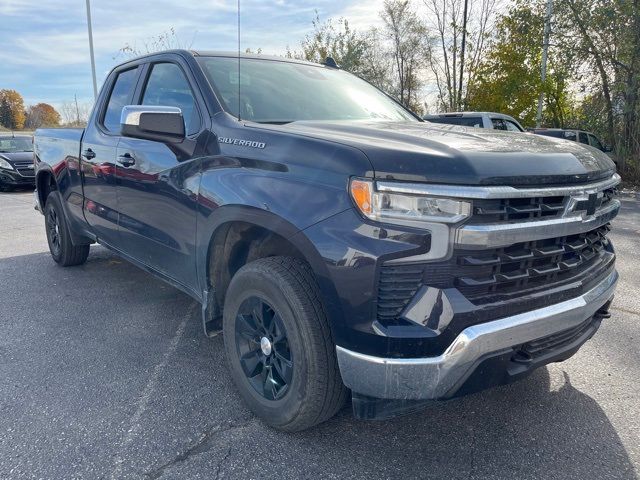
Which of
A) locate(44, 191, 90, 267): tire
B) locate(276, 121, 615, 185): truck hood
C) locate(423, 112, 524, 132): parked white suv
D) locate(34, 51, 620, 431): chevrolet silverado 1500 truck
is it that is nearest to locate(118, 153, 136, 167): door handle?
locate(34, 51, 620, 431): chevrolet silverado 1500 truck

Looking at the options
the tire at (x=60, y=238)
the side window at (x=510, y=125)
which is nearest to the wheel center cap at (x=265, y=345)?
the tire at (x=60, y=238)

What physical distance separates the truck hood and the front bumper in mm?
547

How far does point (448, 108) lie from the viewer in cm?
2319

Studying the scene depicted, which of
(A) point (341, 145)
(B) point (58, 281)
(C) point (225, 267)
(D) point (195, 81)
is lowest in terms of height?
(B) point (58, 281)

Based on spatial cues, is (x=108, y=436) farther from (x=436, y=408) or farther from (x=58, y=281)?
(x=58, y=281)

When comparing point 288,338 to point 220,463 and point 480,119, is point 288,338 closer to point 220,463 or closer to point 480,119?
point 220,463

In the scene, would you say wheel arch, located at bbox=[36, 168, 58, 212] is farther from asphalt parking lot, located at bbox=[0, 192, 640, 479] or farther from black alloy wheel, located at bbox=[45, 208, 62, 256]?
asphalt parking lot, located at bbox=[0, 192, 640, 479]

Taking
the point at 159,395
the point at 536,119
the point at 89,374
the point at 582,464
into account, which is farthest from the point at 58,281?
the point at 536,119

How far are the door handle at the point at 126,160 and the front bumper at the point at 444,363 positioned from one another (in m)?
2.15

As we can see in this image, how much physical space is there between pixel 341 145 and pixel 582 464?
175 centimetres

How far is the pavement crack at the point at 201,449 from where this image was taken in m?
2.13

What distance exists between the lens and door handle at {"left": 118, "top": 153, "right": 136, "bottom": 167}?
3.33 meters

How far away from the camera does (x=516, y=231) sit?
1857mm

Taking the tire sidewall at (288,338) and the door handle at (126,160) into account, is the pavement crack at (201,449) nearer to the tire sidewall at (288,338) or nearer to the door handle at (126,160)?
the tire sidewall at (288,338)
